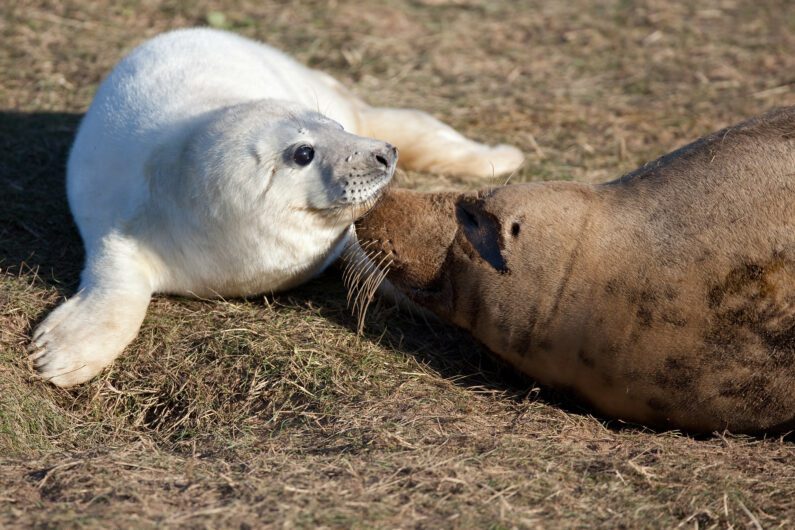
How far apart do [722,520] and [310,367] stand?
5.74 feet

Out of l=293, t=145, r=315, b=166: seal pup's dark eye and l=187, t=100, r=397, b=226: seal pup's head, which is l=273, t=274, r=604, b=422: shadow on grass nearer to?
l=187, t=100, r=397, b=226: seal pup's head

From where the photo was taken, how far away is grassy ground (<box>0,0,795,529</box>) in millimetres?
3398

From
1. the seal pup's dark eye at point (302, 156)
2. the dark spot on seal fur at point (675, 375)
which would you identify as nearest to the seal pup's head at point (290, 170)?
the seal pup's dark eye at point (302, 156)

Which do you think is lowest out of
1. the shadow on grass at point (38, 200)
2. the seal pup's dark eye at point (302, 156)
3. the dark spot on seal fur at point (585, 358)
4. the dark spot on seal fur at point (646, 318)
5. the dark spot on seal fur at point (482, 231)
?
the shadow on grass at point (38, 200)

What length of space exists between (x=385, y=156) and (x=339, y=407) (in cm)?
109

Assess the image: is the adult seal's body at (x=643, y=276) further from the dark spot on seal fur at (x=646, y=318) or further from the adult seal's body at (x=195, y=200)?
the adult seal's body at (x=195, y=200)

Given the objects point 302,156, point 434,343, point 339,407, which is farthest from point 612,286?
point 302,156

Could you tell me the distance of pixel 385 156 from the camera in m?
4.60

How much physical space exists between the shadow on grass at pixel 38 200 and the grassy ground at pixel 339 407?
0.05ft

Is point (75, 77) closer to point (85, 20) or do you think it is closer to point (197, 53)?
point (85, 20)

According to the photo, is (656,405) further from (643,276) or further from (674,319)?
(643,276)

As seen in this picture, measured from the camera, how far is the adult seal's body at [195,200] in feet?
14.8

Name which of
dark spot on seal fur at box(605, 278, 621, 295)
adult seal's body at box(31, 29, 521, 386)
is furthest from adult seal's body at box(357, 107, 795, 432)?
adult seal's body at box(31, 29, 521, 386)

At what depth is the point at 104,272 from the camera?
471cm
